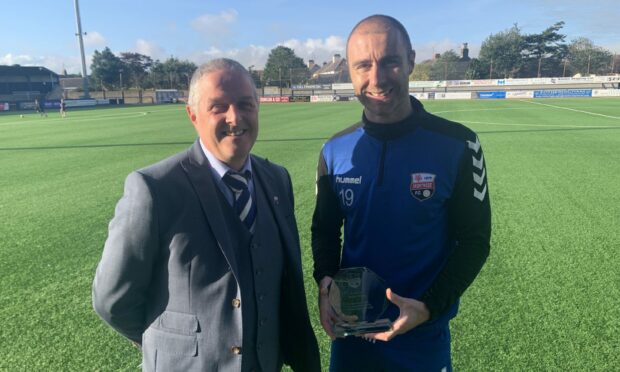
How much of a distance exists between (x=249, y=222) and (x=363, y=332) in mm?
723

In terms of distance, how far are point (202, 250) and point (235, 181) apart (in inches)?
12.3

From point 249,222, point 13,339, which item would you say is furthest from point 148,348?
point 13,339

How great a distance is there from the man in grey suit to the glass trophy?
32 cm

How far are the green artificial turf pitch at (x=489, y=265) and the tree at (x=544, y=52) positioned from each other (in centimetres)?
7530

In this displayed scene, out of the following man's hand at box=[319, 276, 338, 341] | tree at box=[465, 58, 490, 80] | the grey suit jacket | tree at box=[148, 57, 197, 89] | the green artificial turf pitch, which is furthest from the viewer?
tree at box=[148, 57, 197, 89]

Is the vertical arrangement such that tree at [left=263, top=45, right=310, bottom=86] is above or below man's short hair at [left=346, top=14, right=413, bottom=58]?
above

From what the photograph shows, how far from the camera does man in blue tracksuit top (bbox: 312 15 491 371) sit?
6.09ft

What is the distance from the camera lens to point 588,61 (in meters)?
72.2

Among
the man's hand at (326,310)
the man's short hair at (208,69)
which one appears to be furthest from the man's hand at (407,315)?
the man's short hair at (208,69)

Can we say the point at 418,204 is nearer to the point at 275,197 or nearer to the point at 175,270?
the point at 275,197

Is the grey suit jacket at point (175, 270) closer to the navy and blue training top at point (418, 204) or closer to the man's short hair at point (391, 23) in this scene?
the navy and blue training top at point (418, 204)

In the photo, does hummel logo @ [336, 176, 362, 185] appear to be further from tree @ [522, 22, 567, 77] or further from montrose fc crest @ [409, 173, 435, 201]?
tree @ [522, 22, 567, 77]

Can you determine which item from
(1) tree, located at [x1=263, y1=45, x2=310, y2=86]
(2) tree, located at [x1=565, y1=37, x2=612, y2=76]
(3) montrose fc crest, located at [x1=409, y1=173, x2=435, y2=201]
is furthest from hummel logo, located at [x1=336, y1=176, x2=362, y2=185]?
(2) tree, located at [x1=565, y1=37, x2=612, y2=76]

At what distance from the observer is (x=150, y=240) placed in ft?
5.07
